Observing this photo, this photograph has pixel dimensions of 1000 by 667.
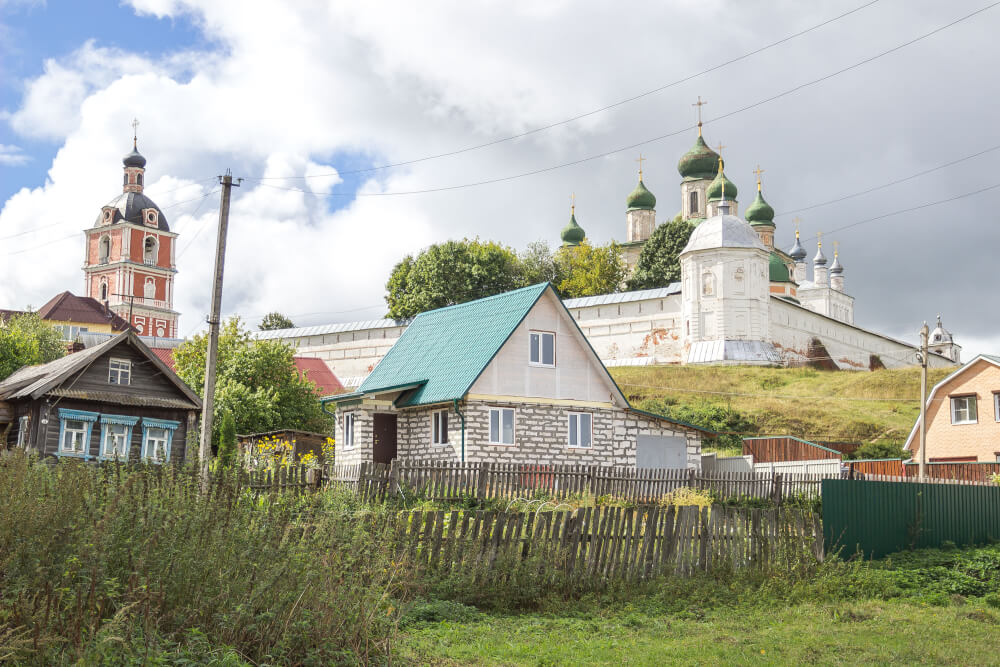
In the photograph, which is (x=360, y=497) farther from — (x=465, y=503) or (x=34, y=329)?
(x=34, y=329)

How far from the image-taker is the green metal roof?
2542 cm

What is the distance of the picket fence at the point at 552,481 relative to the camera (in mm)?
15547

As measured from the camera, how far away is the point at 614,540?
11.3 m

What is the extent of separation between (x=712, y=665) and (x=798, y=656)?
94 centimetres

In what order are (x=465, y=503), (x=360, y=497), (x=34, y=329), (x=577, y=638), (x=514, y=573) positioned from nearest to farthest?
1. (x=577, y=638)
2. (x=514, y=573)
3. (x=360, y=497)
4. (x=465, y=503)
5. (x=34, y=329)

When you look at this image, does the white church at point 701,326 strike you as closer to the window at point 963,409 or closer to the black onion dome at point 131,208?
the window at point 963,409

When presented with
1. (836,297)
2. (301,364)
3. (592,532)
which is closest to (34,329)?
(301,364)

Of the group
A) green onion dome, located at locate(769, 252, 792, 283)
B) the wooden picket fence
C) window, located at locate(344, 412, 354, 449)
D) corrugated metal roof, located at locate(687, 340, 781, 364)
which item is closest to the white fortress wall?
corrugated metal roof, located at locate(687, 340, 781, 364)

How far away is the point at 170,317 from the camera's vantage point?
333 ft

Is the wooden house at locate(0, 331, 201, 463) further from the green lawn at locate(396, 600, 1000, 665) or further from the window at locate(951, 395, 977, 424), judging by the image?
the window at locate(951, 395, 977, 424)

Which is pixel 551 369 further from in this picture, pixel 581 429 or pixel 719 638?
pixel 719 638

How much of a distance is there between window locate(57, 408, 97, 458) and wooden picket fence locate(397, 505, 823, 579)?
61.1 ft

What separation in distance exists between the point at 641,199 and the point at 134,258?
2000 inches

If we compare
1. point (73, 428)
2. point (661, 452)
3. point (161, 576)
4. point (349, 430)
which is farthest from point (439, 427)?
point (161, 576)
